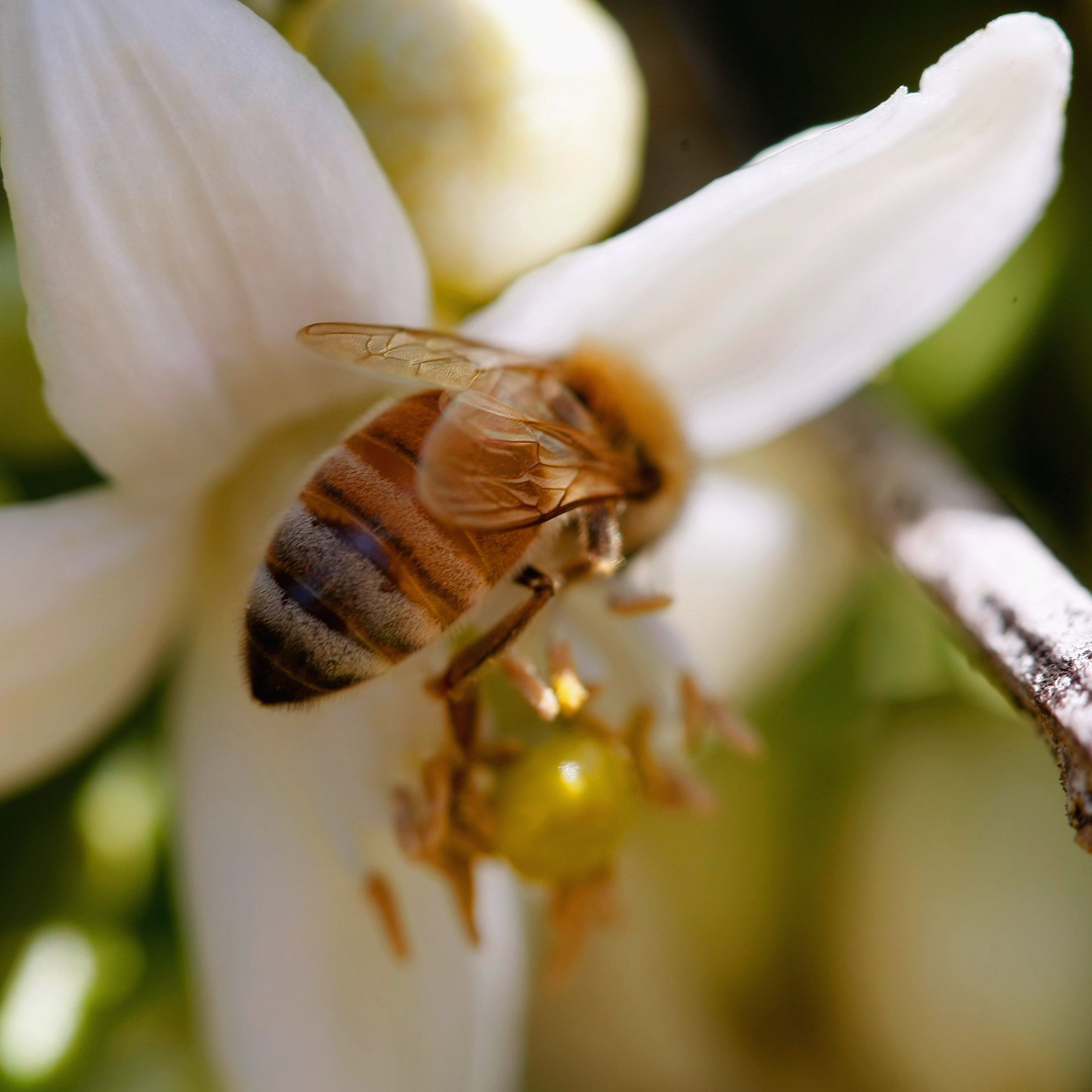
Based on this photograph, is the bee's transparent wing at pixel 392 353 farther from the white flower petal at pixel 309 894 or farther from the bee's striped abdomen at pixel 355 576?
the white flower petal at pixel 309 894

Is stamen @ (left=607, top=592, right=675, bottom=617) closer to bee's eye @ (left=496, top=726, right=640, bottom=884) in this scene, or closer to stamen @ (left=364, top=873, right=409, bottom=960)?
bee's eye @ (left=496, top=726, right=640, bottom=884)

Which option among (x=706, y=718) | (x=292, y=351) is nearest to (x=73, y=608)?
(x=292, y=351)

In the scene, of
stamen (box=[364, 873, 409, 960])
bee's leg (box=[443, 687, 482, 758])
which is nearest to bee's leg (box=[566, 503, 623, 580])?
bee's leg (box=[443, 687, 482, 758])

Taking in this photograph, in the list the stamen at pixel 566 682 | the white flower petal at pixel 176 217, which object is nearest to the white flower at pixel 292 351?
the white flower petal at pixel 176 217

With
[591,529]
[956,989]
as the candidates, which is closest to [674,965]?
[956,989]

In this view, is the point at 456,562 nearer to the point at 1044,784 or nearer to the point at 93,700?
the point at 93,700

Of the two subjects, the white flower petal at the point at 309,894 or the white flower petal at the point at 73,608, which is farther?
the white flower petal at the point at 309,894
